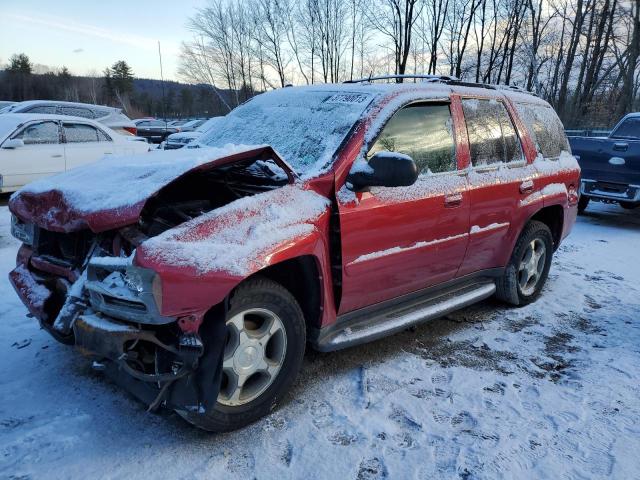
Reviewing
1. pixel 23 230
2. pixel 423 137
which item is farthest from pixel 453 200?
pixel 23 230

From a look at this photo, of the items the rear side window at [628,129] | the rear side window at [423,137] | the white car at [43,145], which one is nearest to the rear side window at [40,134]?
the white car at [43,145]

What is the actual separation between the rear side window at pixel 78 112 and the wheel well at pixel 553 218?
10274 millimetres

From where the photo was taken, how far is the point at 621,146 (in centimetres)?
810

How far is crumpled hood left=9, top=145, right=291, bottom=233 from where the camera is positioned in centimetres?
236

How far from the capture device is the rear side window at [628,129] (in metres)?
9.40

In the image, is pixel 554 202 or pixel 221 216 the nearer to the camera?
pixel 221 216

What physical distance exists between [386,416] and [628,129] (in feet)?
30.6

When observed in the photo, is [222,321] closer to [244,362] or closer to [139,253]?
[244,362]

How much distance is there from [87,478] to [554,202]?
4.11 metres

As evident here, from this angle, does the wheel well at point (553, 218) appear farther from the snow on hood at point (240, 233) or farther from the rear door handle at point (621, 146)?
the rear door handle at point (621, 146)

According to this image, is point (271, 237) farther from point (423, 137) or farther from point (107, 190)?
point (423, 137)

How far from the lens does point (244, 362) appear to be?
8.30ft

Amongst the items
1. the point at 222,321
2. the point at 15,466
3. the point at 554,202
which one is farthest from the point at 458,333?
the point at 15,466

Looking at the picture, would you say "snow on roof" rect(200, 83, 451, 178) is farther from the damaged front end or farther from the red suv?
the damaged front end
